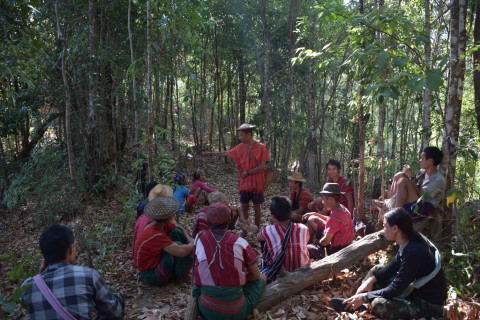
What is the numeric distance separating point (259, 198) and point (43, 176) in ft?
18.7

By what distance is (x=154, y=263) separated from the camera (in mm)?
4195

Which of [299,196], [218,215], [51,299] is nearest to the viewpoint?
[51,299]

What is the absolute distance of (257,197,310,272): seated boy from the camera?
3.90 metres

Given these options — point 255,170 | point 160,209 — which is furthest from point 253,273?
point 255,170

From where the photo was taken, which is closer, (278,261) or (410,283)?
(410,283)

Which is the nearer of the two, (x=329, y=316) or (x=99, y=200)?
(x=329, y=316)

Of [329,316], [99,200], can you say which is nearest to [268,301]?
Answer: [329,316]

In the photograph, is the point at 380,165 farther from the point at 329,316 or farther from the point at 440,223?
the point at 329,316

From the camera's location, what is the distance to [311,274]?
397cm

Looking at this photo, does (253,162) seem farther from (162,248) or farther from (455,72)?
(455,72)

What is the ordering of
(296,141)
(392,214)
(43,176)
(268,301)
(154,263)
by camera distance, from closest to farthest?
(392,214) < (268,301) < (154,263) < (43,176) < (296,141)

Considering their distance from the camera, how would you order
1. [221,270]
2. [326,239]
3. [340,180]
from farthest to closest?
[340,180] → [326,239] → [221,270]

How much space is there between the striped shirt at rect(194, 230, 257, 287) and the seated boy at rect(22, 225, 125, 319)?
33.4 inches

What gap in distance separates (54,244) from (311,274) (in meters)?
2.84
